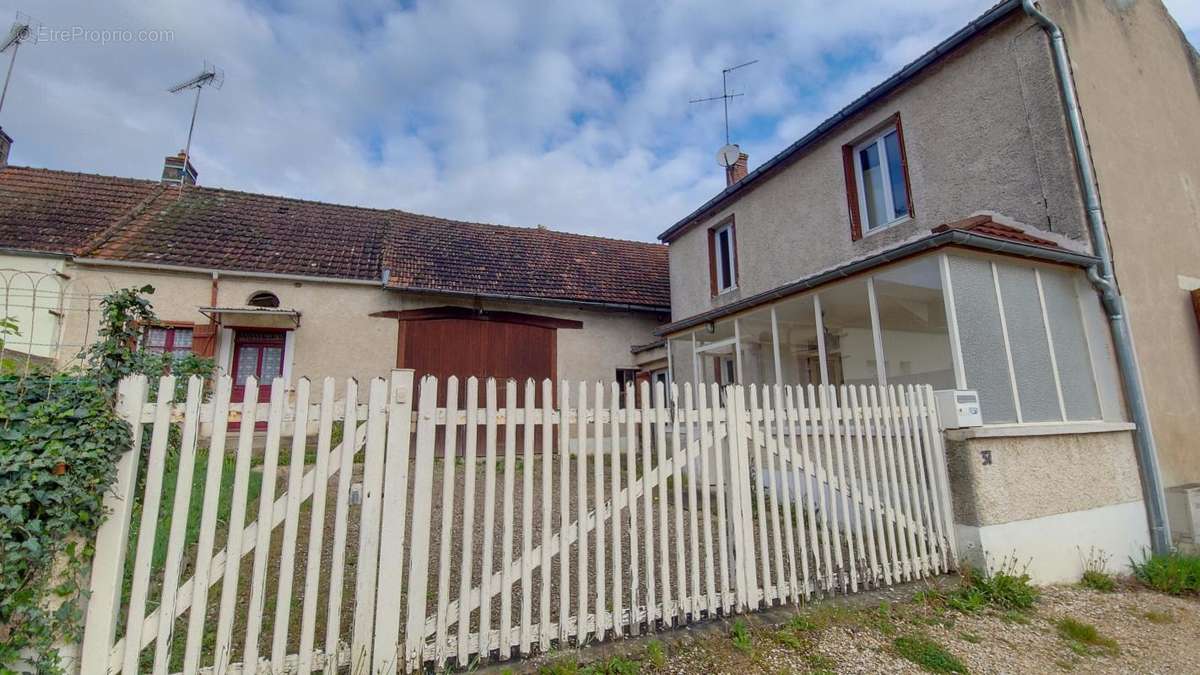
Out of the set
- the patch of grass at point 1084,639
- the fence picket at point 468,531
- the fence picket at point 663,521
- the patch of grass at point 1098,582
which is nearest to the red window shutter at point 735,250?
the patch of grass at point 1098,582

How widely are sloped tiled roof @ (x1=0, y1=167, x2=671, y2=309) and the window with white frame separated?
5895mm

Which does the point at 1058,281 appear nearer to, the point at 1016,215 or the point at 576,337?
the point at 1016,215

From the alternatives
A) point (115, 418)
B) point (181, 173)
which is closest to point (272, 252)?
point (181, 173)

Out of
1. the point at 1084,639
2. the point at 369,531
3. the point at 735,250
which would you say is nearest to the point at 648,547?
the point at 369,531

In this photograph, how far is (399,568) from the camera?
8.68 feet

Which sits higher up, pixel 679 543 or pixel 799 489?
pixel 799 489

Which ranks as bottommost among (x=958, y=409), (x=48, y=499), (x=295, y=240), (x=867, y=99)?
(x=48, y=499)

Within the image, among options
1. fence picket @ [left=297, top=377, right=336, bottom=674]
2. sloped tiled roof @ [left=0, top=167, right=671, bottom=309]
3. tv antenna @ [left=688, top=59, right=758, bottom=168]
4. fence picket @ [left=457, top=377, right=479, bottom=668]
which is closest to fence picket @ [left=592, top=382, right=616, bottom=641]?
fence picket @ [left=457, top=377, right=479, bottom=668]

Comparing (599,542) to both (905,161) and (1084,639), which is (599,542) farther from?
(905,161)

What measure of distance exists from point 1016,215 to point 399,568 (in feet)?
26.3

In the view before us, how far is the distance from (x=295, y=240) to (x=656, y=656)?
12613 mm

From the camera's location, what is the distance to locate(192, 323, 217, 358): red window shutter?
995 centimetres

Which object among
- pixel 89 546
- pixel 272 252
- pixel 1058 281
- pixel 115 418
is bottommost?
pixel 89 546

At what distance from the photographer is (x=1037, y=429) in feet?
16.4
